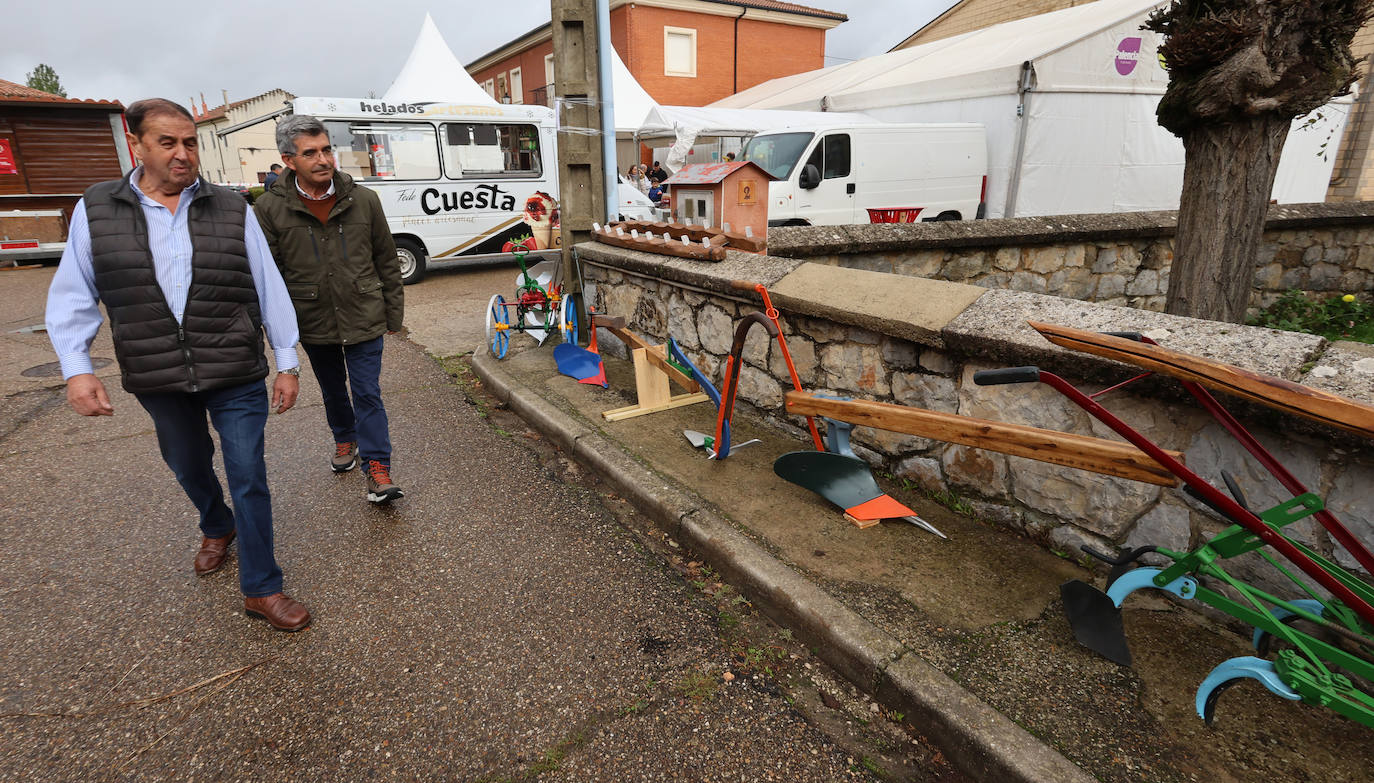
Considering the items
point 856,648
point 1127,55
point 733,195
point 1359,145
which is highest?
point 1127,55

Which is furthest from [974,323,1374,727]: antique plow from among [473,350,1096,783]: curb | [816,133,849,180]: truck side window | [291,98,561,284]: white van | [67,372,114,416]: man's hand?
[816,133,849,180]: truck side window

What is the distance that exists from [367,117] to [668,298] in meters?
7.69

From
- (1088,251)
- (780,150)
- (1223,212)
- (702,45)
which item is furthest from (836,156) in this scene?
A: (702,45)

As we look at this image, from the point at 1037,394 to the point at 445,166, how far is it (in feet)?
33.9

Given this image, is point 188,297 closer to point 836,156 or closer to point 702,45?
point 836,156

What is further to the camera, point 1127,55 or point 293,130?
point 1127,55

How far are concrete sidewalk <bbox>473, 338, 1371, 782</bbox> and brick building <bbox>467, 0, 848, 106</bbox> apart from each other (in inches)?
1044

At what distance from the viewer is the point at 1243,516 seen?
5.49 ft

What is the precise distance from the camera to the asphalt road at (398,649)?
2.04 metres

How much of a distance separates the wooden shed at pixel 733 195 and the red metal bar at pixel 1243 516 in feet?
10.4

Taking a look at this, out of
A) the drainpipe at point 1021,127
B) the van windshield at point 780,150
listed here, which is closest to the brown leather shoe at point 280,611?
the van windshield at point 780,150

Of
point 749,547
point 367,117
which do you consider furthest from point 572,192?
point 367,117

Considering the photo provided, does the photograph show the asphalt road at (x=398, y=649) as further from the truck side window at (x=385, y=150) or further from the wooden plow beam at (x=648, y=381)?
the truck side window at (x=385, y=150)

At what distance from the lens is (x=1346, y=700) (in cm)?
160
